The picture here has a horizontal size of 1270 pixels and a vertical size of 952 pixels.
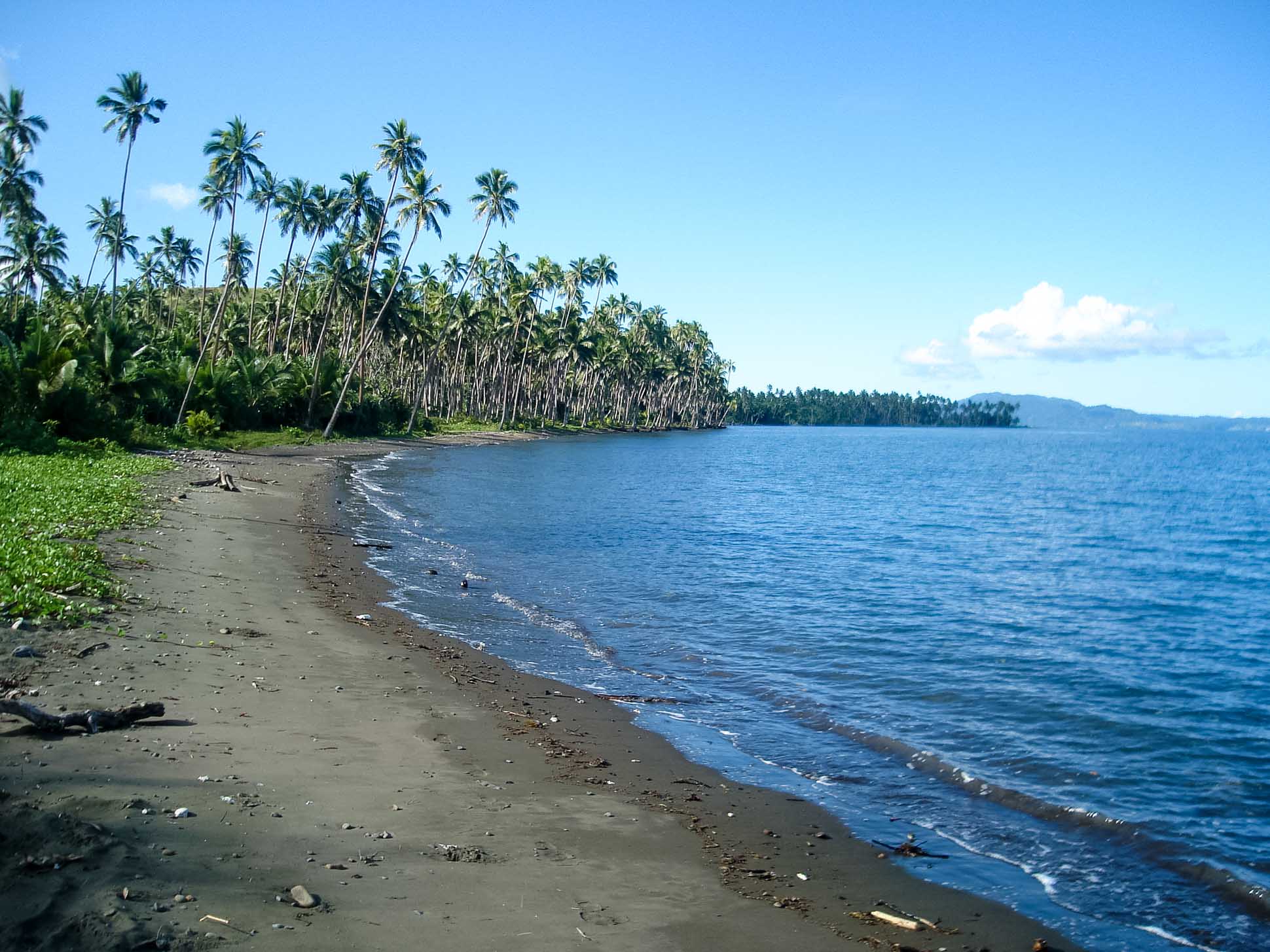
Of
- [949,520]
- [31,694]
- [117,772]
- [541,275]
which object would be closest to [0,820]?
[117,772]

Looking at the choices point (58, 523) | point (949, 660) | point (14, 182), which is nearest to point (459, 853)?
point (949, 660)

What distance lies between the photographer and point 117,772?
668 cm

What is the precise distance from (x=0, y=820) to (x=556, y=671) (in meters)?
8.45

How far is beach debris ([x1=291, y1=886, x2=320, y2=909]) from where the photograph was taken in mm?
5199

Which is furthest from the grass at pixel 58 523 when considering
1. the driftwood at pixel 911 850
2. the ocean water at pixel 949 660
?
the driftwood at pixel 911 850

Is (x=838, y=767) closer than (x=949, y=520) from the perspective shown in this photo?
Yes

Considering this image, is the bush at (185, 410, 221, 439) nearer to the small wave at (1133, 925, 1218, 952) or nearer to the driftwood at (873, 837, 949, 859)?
the driftwood at (873, 837, 949, 859)

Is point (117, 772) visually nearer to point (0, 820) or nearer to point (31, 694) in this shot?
point (0, 820)

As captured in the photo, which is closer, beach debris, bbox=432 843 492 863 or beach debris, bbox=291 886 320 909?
beach debris, bbox=291 886 320 909

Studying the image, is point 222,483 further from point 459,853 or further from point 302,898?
point 302,898

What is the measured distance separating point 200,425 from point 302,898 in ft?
161

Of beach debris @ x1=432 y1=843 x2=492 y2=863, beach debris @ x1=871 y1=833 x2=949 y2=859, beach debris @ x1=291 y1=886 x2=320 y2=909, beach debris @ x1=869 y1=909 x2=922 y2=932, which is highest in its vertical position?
beach debris @ x1=291 y1=886 x2=320 y2=909

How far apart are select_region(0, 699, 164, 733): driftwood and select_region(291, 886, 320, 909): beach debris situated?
3.15 metres

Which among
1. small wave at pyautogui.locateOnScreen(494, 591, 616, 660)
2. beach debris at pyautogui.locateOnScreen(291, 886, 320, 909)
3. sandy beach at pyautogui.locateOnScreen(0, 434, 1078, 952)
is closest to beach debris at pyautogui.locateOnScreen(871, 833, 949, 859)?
sandy beach at pyautogui.locateOnScreen(0, 434, 1078, 952)
